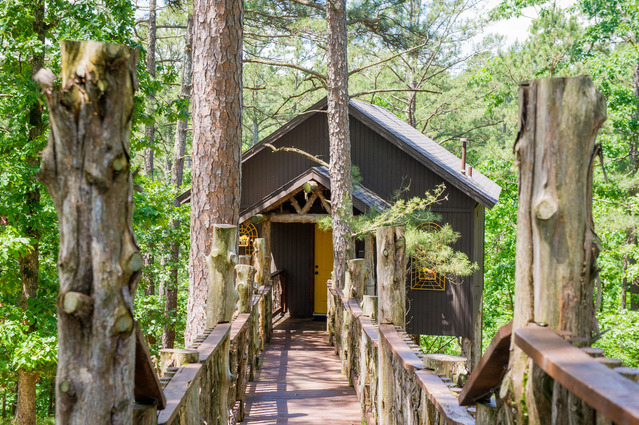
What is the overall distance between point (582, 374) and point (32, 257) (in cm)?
1200

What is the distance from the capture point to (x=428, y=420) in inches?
143

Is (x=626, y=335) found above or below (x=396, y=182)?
below

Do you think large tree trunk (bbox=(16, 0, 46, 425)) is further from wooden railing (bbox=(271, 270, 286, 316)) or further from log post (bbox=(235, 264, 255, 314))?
wooden railing (bbox=(271, 270, 286, 316))

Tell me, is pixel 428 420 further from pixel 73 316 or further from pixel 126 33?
pixel 126 33

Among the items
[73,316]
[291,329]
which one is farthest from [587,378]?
[291,329]

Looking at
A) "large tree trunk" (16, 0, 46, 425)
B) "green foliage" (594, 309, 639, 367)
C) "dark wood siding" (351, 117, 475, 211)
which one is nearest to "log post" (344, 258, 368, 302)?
"large tree trunk" (16, 0, 46, 425)

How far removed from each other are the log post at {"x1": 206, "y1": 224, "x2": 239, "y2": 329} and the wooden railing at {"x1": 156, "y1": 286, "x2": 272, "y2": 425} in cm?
14

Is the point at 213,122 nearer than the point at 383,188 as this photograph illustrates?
Yes

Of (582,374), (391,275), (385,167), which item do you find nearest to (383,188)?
(385,167)

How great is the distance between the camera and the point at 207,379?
4.37m

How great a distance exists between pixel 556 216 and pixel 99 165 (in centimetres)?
152

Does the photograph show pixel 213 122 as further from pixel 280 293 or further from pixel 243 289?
pixel 280 293

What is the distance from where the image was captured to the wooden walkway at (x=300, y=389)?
6.86 m

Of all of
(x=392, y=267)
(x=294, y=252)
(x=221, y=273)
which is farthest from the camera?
(x=294, y=252)
